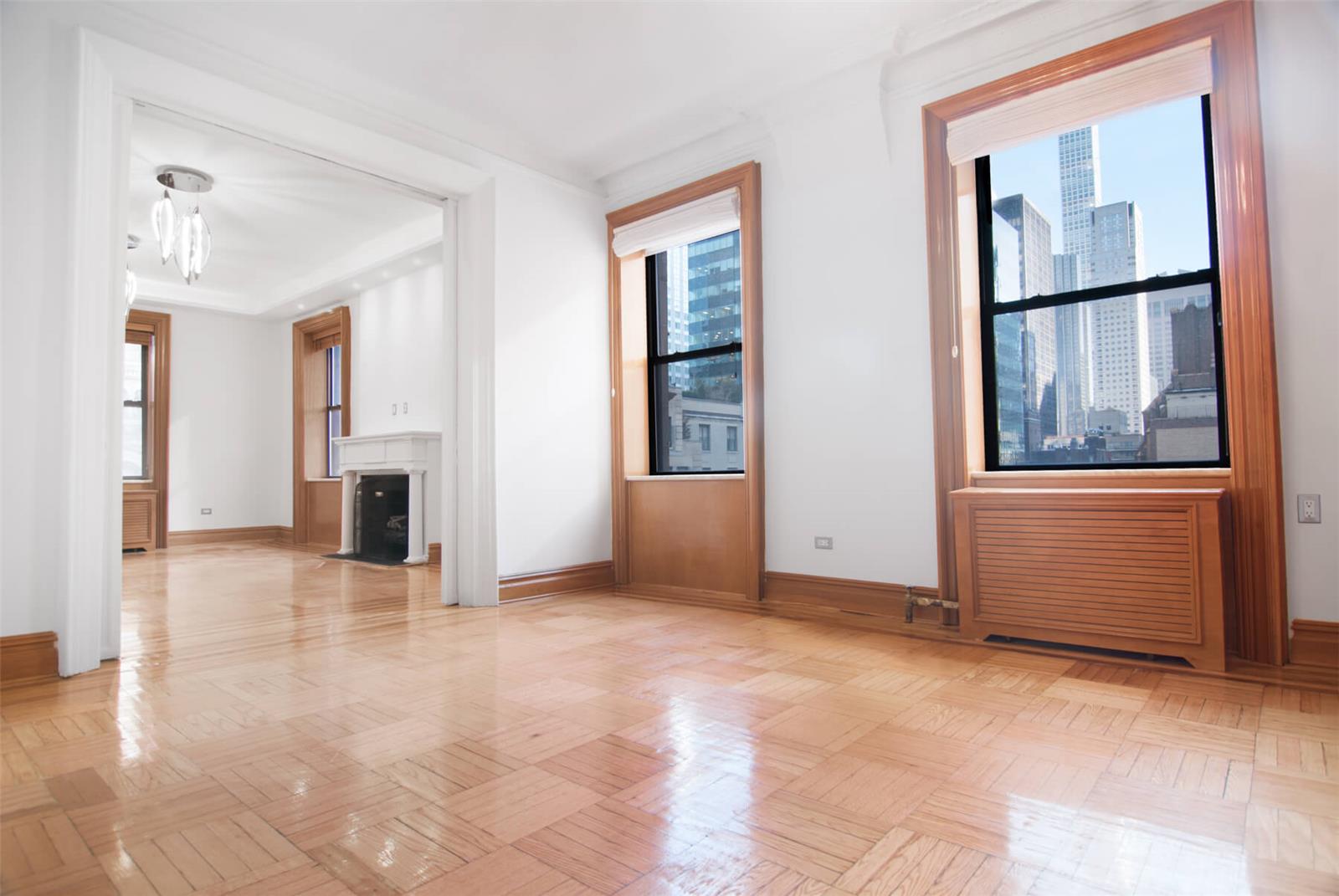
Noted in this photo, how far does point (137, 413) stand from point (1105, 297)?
906 cm

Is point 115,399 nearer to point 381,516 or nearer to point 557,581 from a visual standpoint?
point 557,581

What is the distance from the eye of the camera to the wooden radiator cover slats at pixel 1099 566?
2.49 meters

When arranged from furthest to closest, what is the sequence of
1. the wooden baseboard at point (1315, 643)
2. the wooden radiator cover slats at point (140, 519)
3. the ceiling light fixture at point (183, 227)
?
the wooden radiator cover slats at point (140, 519) < the ceiling light fixture at point (183, 227) < the wooden baseboard at point (1315, 643)

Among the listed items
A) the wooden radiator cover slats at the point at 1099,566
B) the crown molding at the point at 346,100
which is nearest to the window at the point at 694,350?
the crown molding at the point at 346,100

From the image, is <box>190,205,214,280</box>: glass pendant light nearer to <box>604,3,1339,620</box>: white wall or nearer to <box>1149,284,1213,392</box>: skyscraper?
<box>604,3,1339,620</box>: white wall

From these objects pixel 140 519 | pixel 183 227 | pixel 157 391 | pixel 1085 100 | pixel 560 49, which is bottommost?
pixel 140 519

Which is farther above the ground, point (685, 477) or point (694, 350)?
point (694, 350)

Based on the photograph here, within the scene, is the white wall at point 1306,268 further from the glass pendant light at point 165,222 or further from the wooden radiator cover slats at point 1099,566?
the glass pendant light at point 165,222

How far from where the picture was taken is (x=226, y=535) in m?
8.16

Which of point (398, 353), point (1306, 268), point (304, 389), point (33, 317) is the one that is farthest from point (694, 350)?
point (304, 389)

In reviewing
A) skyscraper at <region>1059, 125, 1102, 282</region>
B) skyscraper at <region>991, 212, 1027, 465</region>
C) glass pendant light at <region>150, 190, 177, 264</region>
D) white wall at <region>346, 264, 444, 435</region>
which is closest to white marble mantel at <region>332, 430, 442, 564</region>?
white wall at <region>346, 264, 444, 435</region>

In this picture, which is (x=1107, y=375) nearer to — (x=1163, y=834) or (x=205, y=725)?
(x=1163, y=834)

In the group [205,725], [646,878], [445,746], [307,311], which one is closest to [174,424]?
[307,311]

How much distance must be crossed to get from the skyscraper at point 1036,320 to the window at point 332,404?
7000mm
